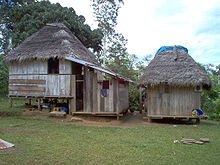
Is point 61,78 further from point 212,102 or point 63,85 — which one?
point 212,102

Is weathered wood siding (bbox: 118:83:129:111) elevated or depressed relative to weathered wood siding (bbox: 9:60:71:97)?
depressed

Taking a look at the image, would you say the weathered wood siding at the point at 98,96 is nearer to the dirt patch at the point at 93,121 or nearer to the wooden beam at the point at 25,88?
the dirt patch at the point at 93,121

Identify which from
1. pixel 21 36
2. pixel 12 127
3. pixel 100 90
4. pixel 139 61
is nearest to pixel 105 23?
pixel 139 61

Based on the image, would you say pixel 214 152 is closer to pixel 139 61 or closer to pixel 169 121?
pixel 169 121

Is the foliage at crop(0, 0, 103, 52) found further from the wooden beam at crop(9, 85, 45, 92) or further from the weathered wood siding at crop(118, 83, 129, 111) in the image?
the weathered wood siding at crop(118, 83, 129, 111)

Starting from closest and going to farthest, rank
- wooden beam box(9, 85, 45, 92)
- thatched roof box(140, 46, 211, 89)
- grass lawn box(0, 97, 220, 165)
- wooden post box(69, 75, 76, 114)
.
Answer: grass lawn box(0, 97, 220, 165)
thatched roof box(140, 46, 211, 89)
wooden post box(69, 75, 76, 114)
wooden beam box(9, 85, 45, 92)

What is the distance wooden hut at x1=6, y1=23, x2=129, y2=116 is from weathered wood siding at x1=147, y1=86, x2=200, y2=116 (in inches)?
80.0

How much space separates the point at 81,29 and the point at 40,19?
405 centimetres

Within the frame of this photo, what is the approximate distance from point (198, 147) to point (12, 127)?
7.68 meters

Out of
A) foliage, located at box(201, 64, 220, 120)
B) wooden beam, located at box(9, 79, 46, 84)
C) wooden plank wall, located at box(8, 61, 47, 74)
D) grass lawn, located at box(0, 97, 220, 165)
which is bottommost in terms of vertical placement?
grass lawn, located at box(0, 97, 220, 165)

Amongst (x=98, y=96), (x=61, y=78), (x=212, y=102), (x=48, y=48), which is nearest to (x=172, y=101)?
(x=98, y=96)

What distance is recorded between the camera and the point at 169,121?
12.6 meters

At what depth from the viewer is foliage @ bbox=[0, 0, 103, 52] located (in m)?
19.5

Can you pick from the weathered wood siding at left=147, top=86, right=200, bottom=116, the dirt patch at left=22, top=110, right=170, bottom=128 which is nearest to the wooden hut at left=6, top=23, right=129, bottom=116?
the dirt patch at left=22, top=110, right=170, bottom=128
